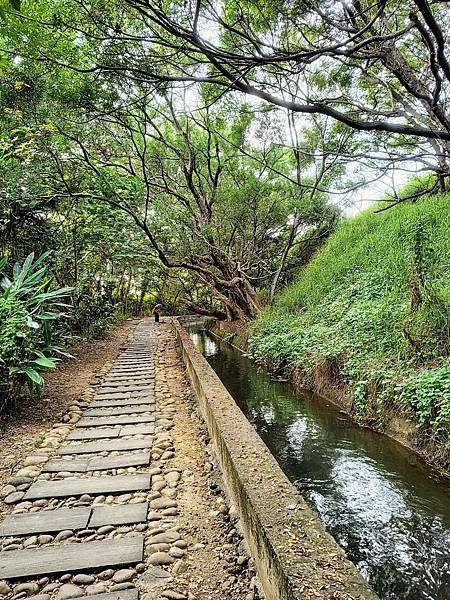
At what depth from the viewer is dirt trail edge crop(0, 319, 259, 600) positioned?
1.93 m

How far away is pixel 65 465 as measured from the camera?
3152 millimetres

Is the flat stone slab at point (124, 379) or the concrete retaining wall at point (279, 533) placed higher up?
the concrete retaining wall at point (279, 533)

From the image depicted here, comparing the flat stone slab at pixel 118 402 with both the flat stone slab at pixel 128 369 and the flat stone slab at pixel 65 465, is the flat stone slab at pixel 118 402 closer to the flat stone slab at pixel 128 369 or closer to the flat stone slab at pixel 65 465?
the flat stone slab at pixel 65 465

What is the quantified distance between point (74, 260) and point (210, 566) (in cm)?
777

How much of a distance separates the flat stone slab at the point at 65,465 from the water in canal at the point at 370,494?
193 centimetres

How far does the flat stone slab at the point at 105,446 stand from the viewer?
3447 mm

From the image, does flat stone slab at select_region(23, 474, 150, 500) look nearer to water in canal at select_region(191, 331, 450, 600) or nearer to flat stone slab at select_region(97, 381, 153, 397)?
water in canal at select_region(191, 331, 450, 600)

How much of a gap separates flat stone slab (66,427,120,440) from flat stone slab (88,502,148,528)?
1272 millimetres

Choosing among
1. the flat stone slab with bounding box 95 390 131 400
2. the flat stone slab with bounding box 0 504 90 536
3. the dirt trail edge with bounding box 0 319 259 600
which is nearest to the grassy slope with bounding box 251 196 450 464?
the dirt trail edge with bounding box 0 319 259 600

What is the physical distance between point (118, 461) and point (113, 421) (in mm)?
1036

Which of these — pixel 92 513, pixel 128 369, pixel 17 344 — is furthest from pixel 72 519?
pixel 128 369

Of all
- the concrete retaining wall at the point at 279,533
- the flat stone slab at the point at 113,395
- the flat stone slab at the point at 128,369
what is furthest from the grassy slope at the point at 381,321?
the flat stone slab at the point at 113,395

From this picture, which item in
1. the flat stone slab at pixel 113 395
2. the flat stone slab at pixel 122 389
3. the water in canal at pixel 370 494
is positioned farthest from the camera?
the flat stone slab at pixel 122 389

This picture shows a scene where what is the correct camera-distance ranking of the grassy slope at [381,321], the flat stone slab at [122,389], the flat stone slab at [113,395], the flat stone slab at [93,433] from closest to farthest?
1. the flat stone slab at [93,433]
2. the grassy slope at [381,321]
3. the flat stone slab at [113,395]
4. the flat stone slab at [122,389]
